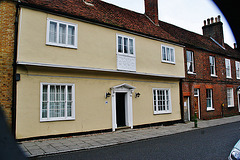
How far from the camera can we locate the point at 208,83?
20.2 meters

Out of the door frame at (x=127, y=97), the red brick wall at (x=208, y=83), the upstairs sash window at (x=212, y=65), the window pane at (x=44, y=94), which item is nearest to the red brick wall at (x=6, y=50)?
the window pane at (x=44, y=94)

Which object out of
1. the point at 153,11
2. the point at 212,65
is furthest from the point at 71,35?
the point at 212,65

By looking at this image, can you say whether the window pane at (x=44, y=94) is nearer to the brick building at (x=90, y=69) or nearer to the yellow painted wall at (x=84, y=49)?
the brick building at (x=90, y=69)

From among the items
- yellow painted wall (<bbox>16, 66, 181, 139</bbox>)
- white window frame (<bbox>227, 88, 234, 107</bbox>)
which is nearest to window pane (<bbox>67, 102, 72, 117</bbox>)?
yellow painted wall (<bbox>16, 66, 181, 139</bbox>)

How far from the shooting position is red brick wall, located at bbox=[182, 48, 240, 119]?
1833 centimetres

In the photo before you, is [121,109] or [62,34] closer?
[62,34]

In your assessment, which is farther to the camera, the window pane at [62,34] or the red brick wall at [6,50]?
the window pane at [62,34]

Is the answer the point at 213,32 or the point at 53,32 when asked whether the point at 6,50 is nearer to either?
the point at 53,32

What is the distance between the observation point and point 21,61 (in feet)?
30.9

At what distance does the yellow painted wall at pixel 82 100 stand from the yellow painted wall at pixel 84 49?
1.81 ft

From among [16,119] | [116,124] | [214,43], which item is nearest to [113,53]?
[116,124]

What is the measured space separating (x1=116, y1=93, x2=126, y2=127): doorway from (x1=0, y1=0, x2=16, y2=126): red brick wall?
6395 mm

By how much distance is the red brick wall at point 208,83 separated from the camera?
1833cm

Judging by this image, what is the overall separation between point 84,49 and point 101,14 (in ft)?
11.0
